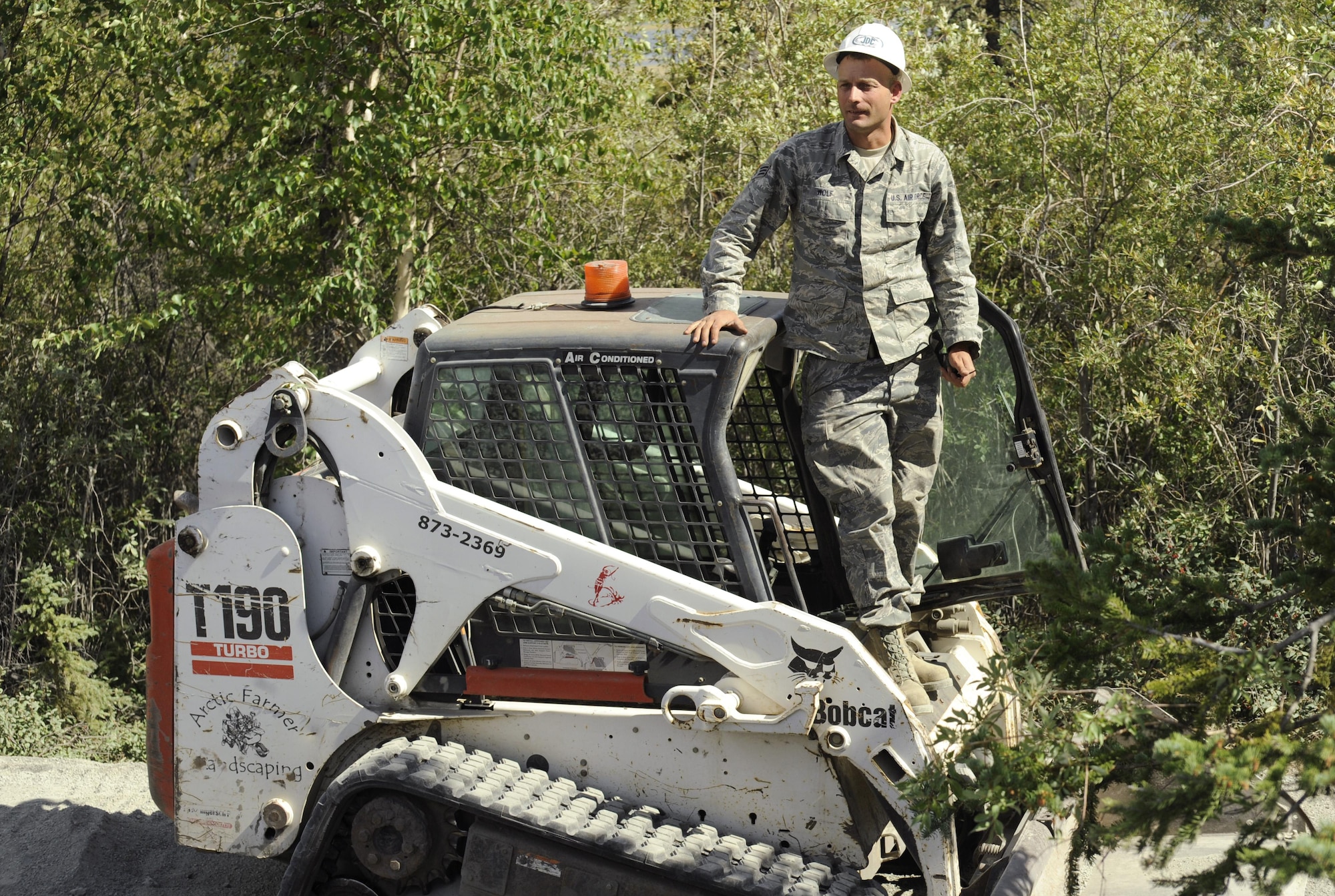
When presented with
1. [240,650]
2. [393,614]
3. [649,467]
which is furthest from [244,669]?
[649,467]

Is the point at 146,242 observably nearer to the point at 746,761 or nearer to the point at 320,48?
the point at 320,48

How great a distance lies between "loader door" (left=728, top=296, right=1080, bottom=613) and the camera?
4543 millimetres

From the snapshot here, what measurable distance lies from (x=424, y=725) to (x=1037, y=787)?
6.80 ft

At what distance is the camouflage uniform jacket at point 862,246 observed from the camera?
4.29m

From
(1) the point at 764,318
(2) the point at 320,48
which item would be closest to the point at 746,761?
(1) the point at 764,318

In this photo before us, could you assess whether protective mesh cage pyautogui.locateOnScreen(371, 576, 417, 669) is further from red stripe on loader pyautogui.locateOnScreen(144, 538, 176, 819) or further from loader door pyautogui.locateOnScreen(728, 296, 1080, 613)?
loader door pyautogui.locateOnScreen(728, 296, 1080, 613)

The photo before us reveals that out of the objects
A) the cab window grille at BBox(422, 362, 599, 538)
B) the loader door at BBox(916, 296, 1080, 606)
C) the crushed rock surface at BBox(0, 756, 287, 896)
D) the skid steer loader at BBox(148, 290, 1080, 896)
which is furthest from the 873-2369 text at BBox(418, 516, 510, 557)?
the crushed rock surface at BBox(0, 756, 287, 896)

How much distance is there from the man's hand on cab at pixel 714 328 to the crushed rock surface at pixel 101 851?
2937 millimetres

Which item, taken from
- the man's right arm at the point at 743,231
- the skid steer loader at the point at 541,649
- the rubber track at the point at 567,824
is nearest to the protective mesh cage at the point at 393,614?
the skid steer loader at the point at 541,649

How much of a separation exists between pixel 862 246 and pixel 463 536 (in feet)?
5.40

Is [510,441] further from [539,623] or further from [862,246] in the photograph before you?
[862,246]

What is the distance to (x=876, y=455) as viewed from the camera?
4.23 meters

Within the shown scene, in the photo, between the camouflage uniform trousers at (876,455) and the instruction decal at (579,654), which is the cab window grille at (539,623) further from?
the camouflage uniform trousers at (876,455)

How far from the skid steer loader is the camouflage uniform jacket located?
220mm
